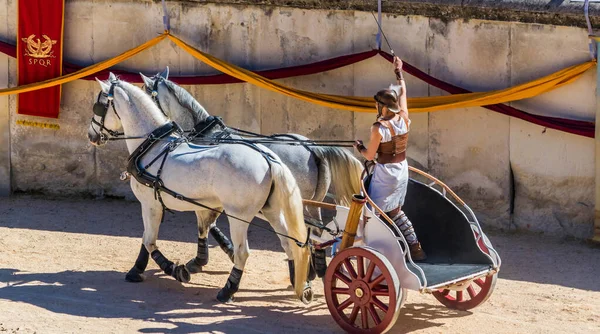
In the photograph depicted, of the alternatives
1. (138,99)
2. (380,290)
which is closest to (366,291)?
(380,290)

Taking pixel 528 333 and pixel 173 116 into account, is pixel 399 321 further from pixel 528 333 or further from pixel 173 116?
pixel 173 116

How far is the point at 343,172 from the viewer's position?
9.21m

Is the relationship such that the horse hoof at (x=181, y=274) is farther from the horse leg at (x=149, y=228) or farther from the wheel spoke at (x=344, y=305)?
the wheel spoke at (x=344, y=305)

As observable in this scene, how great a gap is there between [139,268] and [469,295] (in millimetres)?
2898

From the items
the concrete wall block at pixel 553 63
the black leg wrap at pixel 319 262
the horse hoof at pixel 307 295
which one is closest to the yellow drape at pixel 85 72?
the black leg wrap at pixel 319 262

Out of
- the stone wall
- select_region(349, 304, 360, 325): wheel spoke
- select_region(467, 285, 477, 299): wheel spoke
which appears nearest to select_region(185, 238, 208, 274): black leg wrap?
select_region(349, 304, 360, 325): wheel spoke

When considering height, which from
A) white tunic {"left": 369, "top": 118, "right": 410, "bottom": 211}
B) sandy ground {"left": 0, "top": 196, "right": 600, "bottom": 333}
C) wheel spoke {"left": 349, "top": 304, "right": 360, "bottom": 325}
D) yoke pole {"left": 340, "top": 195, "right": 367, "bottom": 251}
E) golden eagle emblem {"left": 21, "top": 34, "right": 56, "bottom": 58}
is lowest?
sandy ground {"left": 0, "top": 196, "right": 600, "bottom": 333}

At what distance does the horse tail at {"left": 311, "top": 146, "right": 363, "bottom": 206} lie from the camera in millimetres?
9195

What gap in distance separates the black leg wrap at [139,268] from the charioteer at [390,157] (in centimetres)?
232

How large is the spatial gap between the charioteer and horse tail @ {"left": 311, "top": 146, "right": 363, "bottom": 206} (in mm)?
1234

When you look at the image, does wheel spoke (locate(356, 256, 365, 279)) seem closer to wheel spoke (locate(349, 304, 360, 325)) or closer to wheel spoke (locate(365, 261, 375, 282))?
wheel spoke (locate(365, 261, 375, 282))

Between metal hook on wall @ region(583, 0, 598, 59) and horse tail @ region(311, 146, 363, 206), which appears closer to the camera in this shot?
horse tail @ region(311, 146, 363, 206)

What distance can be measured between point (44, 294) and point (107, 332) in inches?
49.3

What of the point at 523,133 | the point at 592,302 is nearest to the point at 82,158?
the point at 523,133
